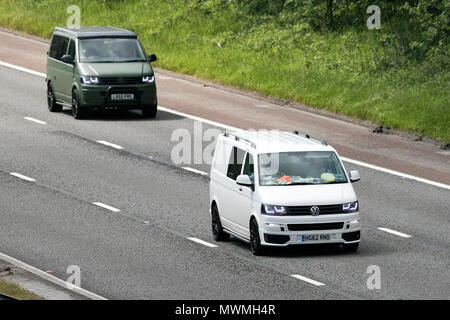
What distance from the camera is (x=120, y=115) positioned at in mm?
32062

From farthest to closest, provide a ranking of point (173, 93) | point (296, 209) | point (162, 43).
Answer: point (162, 43), point (173, 93), point (296, 209)

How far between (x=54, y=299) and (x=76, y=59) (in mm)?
16517

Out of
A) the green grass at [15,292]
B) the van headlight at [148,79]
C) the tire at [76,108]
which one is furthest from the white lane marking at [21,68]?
the green grass at [15,292]

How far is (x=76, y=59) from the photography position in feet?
103

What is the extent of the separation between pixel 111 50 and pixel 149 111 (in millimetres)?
1990

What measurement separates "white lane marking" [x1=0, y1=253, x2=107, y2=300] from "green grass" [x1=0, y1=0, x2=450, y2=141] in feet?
45.7

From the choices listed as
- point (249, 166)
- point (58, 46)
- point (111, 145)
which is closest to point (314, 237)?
point (249, 166)

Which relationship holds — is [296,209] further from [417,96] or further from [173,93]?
[173,93]

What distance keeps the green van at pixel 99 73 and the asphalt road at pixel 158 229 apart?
3.15ft

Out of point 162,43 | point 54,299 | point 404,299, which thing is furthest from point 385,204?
point 162,43

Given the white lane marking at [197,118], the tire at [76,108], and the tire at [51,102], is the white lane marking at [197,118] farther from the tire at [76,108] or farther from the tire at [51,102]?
the tire at [51,102]

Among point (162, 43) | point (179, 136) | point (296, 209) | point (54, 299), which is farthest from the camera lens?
point (162, 43)

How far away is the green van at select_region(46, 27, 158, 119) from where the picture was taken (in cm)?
3064

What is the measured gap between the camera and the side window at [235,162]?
19.6m
